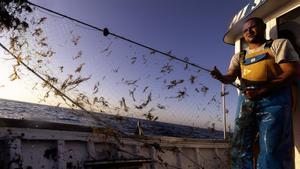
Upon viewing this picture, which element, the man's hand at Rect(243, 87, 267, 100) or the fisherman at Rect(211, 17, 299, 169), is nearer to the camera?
the fisherman at Rect(211, 17, 299, 169)

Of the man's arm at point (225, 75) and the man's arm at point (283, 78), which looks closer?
the man's arm at point (283, 78)

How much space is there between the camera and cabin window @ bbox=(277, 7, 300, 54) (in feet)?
16.4

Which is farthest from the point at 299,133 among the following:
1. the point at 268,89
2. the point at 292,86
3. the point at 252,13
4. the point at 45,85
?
the point at 45,85

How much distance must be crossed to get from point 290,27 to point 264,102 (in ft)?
6.59

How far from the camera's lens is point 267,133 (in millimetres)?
3746

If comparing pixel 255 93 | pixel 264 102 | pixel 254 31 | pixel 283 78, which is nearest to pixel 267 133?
pixel 264 102

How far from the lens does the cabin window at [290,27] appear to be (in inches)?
197

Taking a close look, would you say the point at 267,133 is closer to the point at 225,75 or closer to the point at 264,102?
the point at 264,102

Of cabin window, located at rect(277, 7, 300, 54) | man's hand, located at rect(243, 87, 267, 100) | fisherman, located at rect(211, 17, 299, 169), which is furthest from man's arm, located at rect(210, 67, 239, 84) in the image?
cabin window, located at rect(277, 7, 300, 54)

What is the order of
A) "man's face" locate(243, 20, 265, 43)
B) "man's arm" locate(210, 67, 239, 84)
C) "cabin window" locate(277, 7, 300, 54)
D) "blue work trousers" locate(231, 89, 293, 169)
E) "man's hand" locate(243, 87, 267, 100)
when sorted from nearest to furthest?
"blue work trousers" locate(231, 89, 293, 169)
"man's hand" locate(243, 87, 267, 100)
"man's face" locate(243, 20, 265, 43)
"man's arm" locate(210, 67, 239, 84)
"cabin window" locate(277, 7, 300, 54)

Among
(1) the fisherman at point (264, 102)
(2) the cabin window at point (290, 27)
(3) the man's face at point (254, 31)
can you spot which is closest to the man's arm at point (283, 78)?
(1) the fisherman at point (264, 102)

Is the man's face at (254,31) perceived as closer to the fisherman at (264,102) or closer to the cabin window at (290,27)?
the fisherman at (264,102)

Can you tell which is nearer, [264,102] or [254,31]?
[264,102]

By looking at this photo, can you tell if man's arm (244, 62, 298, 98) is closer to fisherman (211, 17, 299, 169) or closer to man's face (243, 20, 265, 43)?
fisherman (211, 17, 299, 169)
